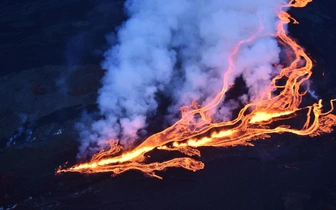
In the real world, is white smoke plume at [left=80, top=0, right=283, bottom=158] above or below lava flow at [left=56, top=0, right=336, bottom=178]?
above

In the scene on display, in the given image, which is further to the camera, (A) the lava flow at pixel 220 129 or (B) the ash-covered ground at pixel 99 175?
(A) the lava flow at pixel 220 129

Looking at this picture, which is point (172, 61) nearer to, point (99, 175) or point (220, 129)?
point (220, 129)

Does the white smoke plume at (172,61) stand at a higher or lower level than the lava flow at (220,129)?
higher

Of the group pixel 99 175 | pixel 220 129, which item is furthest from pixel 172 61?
pixel 99 175
